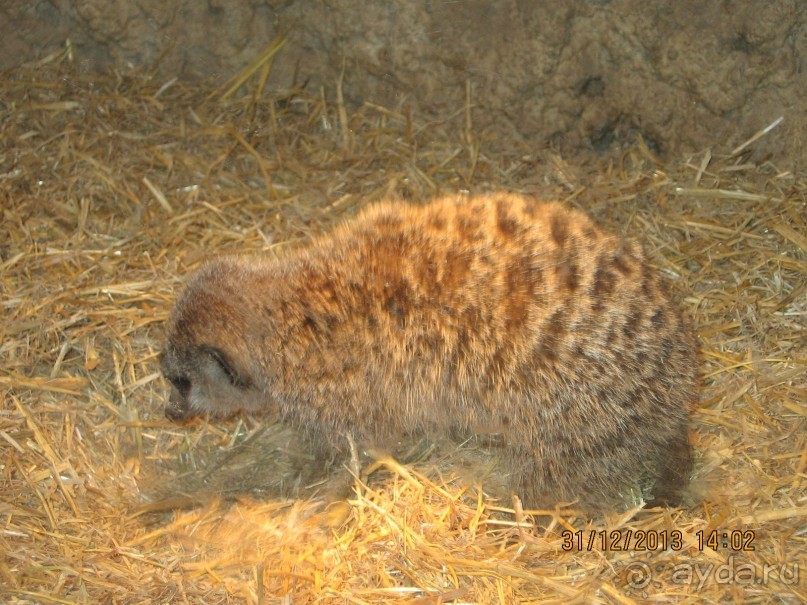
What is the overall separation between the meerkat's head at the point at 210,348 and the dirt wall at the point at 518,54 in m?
2.23

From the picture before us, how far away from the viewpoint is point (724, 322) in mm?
4438

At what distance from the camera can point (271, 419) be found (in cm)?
428

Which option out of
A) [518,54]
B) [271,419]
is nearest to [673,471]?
[271,419]

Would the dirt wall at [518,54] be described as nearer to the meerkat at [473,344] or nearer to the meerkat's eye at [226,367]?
the meerkat at [473,344]

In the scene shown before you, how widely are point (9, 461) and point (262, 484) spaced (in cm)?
114

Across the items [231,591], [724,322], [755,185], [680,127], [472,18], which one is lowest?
[231,591]

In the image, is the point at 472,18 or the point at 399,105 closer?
the point at 472,18

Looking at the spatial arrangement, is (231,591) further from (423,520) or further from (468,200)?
(468,200)

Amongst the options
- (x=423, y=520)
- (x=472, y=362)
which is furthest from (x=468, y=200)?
(x=423, y=520)
